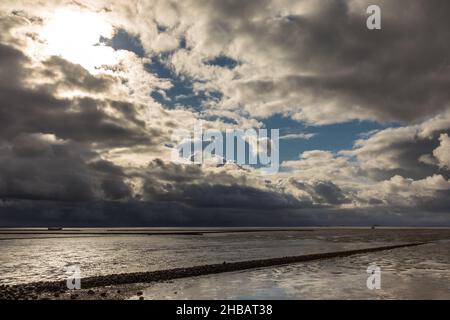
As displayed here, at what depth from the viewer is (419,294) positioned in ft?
88.8

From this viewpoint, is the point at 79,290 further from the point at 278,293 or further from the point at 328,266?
the point at 328,266
